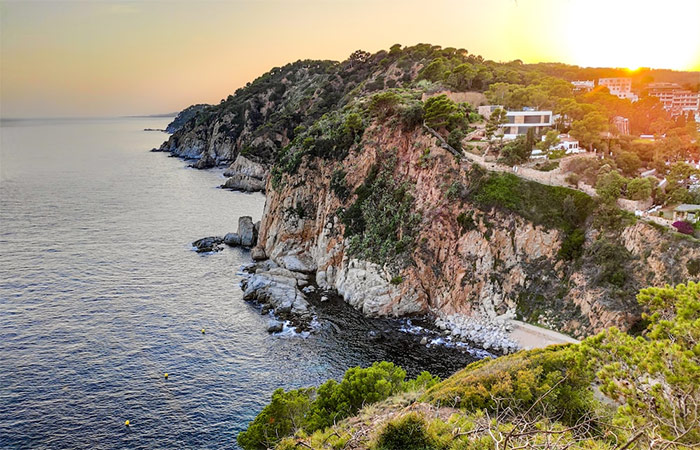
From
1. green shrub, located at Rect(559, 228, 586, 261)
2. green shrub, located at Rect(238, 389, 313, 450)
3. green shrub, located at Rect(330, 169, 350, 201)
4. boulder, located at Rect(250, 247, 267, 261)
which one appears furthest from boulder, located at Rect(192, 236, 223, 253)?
green shrub, located at Rect(559, 228, 586, 261)

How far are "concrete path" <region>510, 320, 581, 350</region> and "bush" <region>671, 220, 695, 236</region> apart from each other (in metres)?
13.7

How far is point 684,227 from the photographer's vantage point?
40375 mm

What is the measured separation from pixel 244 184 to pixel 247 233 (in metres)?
48.9

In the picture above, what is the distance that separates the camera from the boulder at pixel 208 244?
70.8 metres

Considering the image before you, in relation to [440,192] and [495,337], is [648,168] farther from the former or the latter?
[495,337]

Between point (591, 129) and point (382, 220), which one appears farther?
point (591, 129)

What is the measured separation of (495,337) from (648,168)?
3232 cm

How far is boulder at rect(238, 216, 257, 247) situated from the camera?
74125mm

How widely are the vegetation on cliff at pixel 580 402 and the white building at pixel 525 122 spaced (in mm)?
43274

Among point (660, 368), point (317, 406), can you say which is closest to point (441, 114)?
point (317, 406)

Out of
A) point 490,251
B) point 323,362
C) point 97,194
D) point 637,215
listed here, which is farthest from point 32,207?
point 637,215

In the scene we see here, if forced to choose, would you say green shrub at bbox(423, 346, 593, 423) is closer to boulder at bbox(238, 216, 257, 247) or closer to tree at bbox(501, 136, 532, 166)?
tree at bbox(501, 136, 532, 166)

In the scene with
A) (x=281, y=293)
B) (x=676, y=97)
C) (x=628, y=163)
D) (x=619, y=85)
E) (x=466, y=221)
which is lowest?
(x=281, y=293)

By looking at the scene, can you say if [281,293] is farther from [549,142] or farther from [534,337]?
[549,142]
